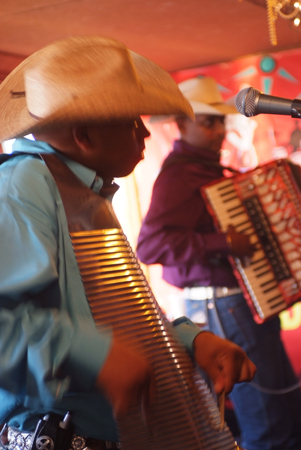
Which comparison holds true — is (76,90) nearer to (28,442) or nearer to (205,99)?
(28,442)

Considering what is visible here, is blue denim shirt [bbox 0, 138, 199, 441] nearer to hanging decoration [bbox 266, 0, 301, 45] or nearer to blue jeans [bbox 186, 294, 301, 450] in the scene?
blue jeans [bbox 186, 294, 301, 450]

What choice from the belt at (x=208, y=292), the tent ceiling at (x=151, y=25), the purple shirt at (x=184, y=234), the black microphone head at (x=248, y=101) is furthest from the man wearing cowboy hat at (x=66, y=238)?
the tent ceiling at (x=151, y=25)

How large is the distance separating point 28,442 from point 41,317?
0.34 metres

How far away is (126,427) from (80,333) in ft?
0.83

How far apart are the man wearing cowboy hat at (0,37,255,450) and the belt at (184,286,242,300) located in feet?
6.59

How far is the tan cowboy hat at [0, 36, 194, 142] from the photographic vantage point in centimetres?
127

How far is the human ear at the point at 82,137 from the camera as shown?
137 cm

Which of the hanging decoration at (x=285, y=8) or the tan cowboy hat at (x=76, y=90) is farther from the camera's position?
the hanging decoration at (x=285, y=8)

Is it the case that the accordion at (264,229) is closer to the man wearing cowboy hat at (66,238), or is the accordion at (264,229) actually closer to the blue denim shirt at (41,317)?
the man wearing cowboy hat at (66,238)

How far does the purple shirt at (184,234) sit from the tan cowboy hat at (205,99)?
469 millimetres

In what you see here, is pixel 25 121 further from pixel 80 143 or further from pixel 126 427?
pixel 126 427

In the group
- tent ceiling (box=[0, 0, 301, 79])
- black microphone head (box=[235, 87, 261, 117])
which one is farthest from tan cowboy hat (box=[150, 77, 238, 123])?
black microphone head (box=[235, 87, 261, 117])

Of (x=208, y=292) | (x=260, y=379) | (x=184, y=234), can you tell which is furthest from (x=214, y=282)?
(x=260, y=379)

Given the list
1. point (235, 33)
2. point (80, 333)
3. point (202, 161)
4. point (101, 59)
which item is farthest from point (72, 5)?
point (80, 333)
